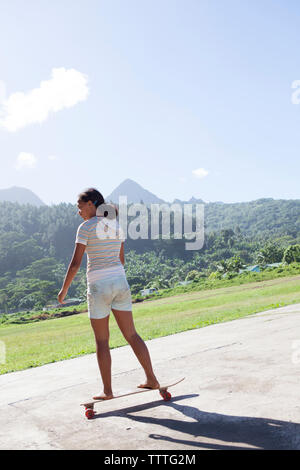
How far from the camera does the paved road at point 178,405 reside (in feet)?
8.94

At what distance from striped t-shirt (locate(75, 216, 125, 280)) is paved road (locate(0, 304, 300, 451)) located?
3.58ft

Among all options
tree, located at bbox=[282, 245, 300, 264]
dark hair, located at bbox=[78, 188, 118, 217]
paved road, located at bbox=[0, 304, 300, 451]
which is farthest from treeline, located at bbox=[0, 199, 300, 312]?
dark hair, located at bbox=[78, 188, 118, 217]

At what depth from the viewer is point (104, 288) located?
352 centimetres

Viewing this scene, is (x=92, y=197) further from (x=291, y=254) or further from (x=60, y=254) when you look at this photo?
(x=60, y=254)

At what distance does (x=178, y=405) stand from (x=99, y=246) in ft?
4.52

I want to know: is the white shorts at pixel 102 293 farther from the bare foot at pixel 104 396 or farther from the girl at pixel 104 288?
the bare foot at pixel 104 396

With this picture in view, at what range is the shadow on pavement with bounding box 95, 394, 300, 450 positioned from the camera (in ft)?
8.38

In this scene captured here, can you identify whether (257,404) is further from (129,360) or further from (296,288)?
(296,288)

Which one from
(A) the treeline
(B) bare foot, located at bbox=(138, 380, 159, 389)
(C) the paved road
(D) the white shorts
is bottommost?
(A) the treeline

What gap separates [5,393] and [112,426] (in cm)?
180

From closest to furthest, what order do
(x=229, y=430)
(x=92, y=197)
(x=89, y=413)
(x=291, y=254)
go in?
(x=229, y=430) → (x=89, y=413) → (x=92, y=197) → (x=291, y=254)

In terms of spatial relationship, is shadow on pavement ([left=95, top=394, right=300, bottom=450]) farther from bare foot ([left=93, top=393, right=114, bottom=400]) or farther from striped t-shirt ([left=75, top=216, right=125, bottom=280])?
striped t-shirt ([left=75, top=216, right=125, bottom=280])

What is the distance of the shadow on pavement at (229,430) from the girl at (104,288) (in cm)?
47

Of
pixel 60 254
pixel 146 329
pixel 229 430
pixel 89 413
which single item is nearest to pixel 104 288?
pixel 89 413
